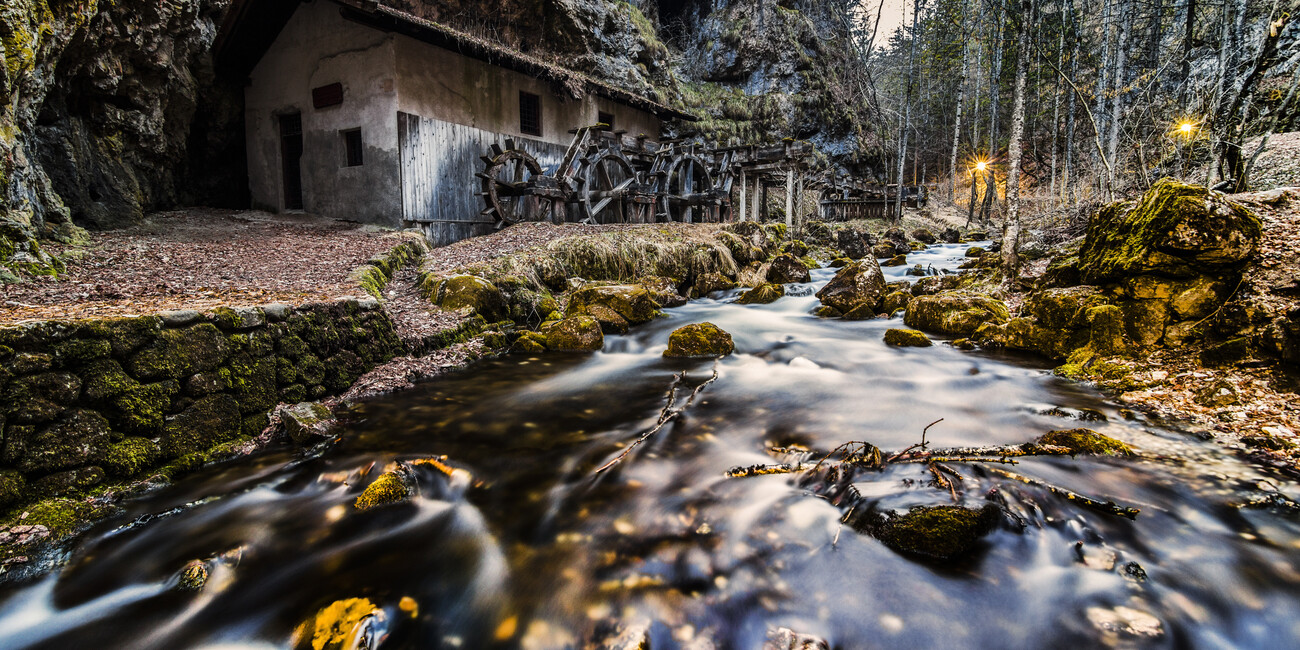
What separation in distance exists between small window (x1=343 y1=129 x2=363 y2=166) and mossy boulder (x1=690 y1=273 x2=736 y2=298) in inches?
333

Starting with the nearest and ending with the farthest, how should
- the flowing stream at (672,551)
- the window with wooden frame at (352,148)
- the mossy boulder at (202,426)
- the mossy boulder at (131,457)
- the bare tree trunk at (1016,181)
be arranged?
Answer: the flowing stream at (672,551)
the mossy boulder at (131,457)
the mossy boulder at (202,426)
the bare tree trunk at (1016,181)
the window with wooden frame at (352,148)

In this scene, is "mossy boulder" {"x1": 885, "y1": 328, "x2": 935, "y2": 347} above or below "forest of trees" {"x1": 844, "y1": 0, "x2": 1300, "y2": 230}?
below

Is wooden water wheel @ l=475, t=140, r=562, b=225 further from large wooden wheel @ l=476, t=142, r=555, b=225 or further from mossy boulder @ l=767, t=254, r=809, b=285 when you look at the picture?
mossy boulder @ l=767, t=254, r=809, b=285

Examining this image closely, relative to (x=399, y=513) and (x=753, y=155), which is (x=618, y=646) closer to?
(x=399, y=513)

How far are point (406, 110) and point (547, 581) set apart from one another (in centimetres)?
1177

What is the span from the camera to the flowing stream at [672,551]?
227cm

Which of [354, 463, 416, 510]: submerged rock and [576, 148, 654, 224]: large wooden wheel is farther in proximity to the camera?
[576, 148, 654, 224]: large wooden wheel

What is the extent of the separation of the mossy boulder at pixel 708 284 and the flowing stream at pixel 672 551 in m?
6.83

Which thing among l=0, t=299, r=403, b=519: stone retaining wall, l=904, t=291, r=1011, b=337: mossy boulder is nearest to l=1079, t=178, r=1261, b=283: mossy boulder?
l=904, t=291, r=1011, b=337: mossy boulder

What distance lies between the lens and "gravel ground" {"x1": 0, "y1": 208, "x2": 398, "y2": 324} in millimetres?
3945

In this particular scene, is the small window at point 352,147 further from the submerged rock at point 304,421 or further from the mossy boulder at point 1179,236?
the mossy boulder at point 1179,236

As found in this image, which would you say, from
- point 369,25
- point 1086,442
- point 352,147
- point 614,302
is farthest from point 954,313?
point 352,147

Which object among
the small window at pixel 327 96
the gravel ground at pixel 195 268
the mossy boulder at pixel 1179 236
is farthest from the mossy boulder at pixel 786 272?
the small window at pixel 327 96

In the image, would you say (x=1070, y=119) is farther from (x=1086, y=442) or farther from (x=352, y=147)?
(x=352, y=147)
